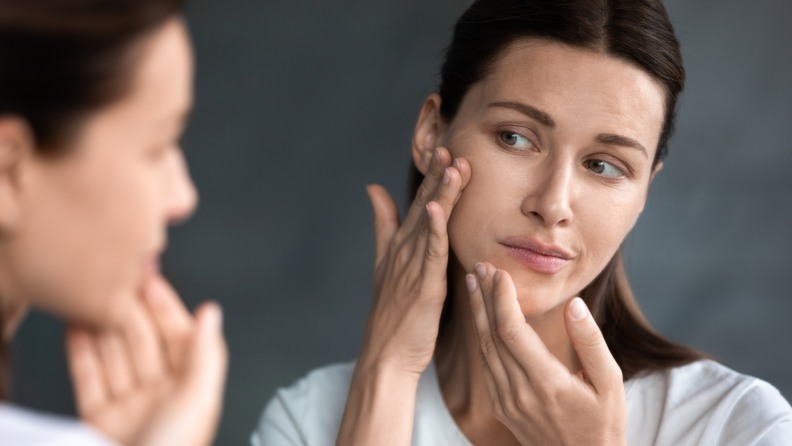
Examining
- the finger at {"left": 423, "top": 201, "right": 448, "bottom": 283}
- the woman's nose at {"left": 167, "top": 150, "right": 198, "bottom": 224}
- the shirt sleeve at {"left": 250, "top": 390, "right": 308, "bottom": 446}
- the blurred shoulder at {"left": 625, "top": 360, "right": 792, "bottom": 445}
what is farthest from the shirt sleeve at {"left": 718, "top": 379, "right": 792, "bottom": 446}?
the woman's nose at {"left": 167, "top": 150, "right": 198, "bottom": 224}

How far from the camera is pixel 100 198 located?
68 centimetres

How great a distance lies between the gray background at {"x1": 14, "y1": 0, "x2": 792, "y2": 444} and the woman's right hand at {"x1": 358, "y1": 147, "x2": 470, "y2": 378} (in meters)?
1.03

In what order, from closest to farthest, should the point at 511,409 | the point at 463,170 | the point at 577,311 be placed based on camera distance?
1. the point at 577,311
2. the point at 511,409
3. the point at 463,170

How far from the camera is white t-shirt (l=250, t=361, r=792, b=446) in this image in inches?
Result: 51.0

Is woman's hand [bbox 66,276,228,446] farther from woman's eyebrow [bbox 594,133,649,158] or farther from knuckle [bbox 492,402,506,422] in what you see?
woman's eyebrow [bbox 594,133,649,158]

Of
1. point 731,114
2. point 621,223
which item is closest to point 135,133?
point 621,223

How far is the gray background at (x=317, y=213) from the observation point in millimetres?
2229

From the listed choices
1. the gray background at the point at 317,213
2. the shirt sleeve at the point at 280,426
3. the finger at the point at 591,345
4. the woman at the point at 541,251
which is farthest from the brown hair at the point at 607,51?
the gray background at the point at 317,213

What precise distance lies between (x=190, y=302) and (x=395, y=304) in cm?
126

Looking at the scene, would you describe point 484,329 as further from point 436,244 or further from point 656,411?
point 656,411

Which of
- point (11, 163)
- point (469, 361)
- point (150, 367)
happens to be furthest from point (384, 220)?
point (11, 163)

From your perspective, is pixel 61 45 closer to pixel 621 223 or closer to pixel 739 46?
pixel 621 223

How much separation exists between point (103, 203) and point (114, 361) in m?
Answer: 0.24

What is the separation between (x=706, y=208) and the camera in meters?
2.22
